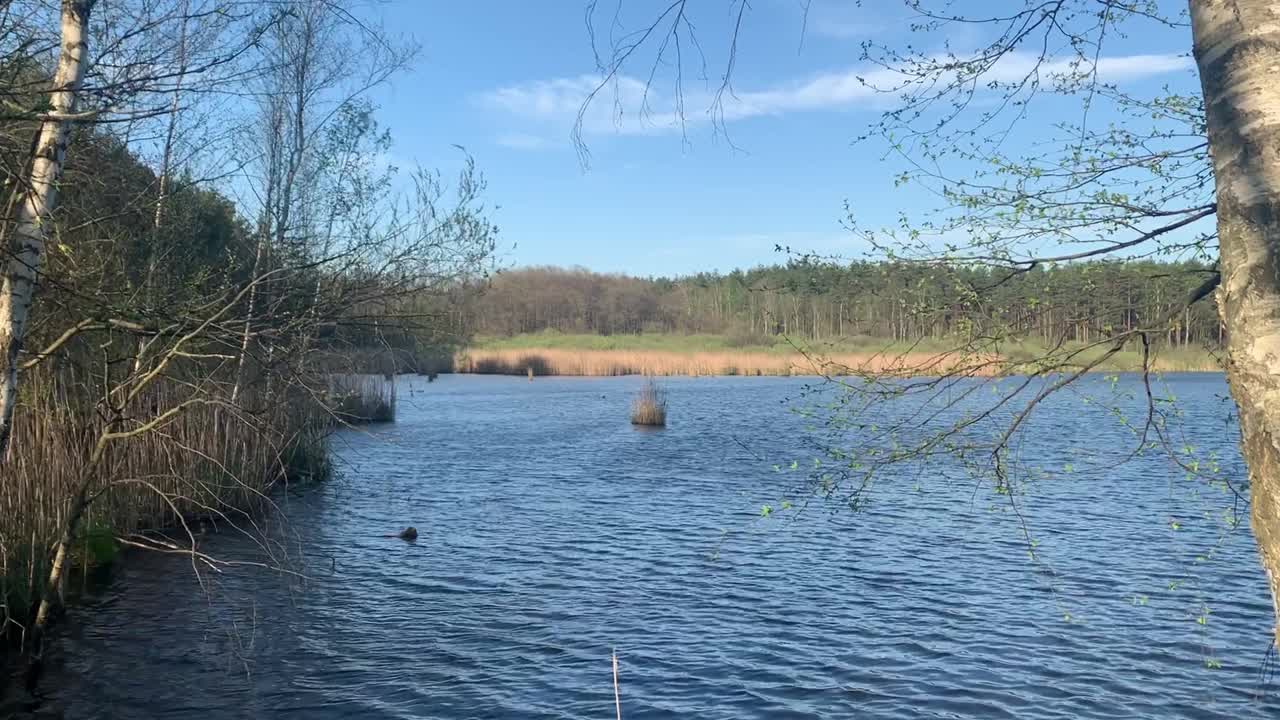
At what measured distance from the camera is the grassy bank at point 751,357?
408 centimetres

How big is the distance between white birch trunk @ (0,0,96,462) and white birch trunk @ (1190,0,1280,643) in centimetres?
439

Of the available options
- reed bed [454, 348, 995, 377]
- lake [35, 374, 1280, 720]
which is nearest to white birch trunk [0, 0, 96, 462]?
lake [35, 374, 1280, 720]

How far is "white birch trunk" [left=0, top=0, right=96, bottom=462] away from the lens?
4.25 meters

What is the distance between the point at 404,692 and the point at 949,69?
4.90m

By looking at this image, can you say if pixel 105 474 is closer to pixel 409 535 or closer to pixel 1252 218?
pixel 409 535

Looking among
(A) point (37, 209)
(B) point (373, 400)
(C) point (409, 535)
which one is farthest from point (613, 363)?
(A) point (37, 209)

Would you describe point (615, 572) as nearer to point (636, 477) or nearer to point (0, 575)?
point (0, 575)

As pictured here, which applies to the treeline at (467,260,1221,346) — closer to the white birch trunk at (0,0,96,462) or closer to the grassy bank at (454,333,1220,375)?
the grassy bank at (454,333,1220,375)

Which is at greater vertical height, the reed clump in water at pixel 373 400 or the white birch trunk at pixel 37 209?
the white birch trunk at pixel 37 209

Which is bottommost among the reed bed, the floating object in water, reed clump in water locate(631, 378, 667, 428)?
the floating object in water

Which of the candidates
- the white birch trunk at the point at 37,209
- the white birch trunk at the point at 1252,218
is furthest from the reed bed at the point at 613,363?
the white birch trunk at the point at 1252,218

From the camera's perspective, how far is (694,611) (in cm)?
792

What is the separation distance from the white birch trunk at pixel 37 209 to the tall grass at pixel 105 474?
86 cm

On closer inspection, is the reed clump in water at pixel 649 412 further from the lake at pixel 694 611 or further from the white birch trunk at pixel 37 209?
the white birch trunk at pixel 37 209
